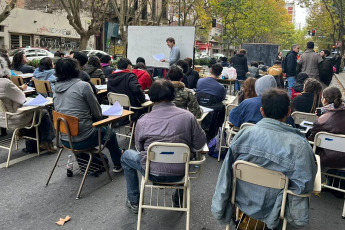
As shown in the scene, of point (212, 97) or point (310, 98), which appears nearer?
point (310, 98)

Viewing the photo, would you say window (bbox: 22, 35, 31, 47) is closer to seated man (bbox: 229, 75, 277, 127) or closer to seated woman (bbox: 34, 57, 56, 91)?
seated woman (bbox: 34, 57, 56, 91)

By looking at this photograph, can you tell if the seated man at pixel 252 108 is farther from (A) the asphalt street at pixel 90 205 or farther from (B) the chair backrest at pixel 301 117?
(A) the asphalt street at pixel 90 205

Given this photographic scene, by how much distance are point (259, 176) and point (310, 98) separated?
3035mm

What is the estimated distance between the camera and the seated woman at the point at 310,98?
476 cm

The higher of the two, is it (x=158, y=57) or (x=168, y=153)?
(x=158, y=57)

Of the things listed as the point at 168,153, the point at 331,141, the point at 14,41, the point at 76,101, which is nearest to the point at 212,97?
the point at 331,141

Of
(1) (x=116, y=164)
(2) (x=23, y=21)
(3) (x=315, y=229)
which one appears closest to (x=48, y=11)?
(2) (x=23, y=21)

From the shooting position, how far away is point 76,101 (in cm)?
368

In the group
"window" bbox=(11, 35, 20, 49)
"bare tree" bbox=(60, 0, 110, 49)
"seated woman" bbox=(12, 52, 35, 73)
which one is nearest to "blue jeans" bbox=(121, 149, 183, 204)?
"seated woman" bbox=(12, 52, 35, 73)

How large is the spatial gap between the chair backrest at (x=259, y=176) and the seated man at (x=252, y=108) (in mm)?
1697

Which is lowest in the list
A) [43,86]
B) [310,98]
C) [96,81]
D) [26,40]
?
[43,86]

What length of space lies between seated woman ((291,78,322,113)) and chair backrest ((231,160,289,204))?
9.69ft

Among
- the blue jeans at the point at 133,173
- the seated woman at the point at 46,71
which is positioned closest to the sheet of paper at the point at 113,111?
the blue jeans at the point at 133,173

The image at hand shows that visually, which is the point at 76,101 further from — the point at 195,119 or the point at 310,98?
the point at 310,98
